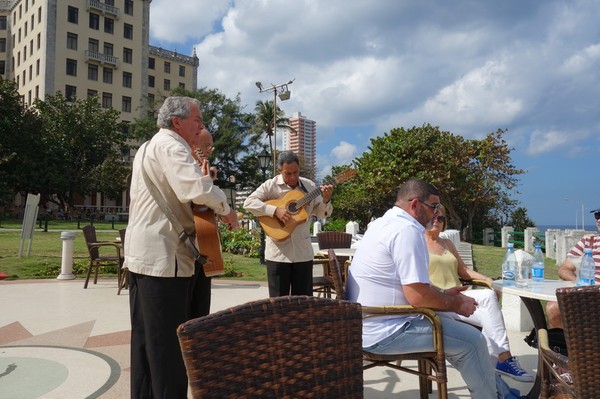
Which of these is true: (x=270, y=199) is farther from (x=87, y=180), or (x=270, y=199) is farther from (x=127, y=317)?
(x=87, y=180)

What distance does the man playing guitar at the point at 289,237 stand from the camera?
398cm

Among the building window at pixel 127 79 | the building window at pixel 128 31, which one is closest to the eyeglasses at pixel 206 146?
the building window at pixel 127 79

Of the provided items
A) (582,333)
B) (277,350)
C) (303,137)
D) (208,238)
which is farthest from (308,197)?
(303,137)

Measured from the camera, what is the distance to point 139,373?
263 cm

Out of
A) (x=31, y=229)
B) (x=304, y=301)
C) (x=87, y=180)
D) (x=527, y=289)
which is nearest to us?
(x=304, y=301)

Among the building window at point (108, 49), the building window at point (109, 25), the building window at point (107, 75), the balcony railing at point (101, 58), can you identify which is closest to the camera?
the balcony railing at point (101, 58)

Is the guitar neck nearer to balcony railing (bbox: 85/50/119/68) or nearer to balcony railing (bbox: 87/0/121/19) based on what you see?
balcony railing (bbox: 85/50/119/68)

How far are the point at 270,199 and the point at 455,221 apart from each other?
3011 centimetres

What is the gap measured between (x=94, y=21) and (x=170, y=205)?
56.0 m

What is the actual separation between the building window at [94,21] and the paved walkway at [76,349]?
50304 mm

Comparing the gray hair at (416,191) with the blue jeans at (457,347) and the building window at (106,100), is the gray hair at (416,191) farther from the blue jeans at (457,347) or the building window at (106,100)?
the building window at (106,100)

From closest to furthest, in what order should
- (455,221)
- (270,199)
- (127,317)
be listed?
1. (270,199)
2. (127,317)
3. (455,221)

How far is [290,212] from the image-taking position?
4176 millimetres

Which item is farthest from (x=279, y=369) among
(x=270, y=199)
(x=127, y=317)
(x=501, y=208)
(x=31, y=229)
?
(x=501, y=208)
